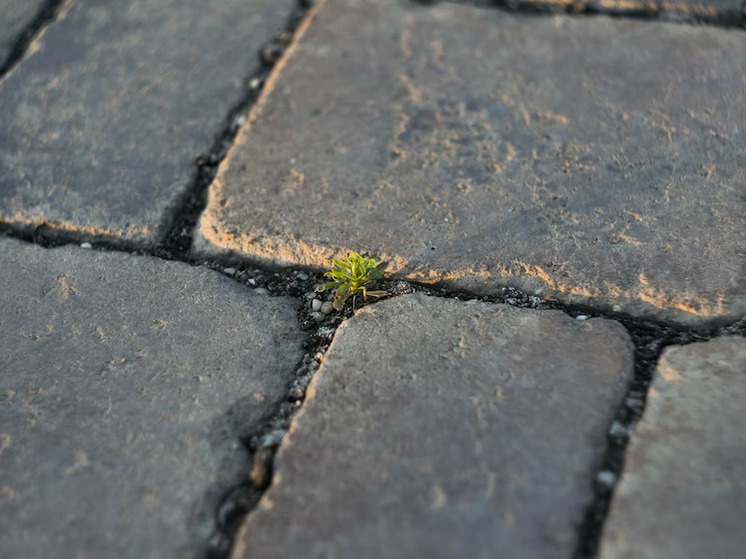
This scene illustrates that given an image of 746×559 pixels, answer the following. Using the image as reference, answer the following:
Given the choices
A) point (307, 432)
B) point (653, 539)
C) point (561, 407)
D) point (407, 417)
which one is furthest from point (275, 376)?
point (653, 539)

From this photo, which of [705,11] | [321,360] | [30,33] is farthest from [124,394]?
[705,11]

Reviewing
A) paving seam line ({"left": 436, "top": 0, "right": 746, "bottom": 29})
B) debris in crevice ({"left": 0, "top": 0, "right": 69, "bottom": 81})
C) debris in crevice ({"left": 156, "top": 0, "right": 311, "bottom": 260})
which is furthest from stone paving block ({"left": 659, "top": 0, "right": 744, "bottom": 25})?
debris in crevice ({"left": 0, "top": 0, "right": 69, "bottom": 81})

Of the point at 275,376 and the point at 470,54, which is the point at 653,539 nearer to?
the point at 275,376

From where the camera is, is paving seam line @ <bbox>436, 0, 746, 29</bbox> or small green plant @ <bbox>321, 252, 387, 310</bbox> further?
paving seam line @ <bbox>436, 0, 746, 29</bbox>

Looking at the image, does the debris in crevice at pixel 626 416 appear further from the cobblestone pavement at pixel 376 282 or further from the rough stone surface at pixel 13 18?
the rough stone surface at pixel 13 18

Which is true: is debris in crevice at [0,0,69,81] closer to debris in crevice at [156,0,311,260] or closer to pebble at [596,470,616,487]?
debris in crevice at [156,0,311,260]

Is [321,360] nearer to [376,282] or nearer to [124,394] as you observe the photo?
[376,282]
